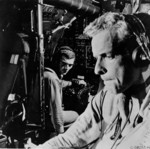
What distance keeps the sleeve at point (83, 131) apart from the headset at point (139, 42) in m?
0.28

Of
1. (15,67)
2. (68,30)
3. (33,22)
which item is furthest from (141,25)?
(15,67)

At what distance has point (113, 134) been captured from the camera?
4.75 feet

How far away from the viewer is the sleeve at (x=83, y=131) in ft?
4.82

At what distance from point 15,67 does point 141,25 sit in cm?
66

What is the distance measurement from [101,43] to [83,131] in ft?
1.53

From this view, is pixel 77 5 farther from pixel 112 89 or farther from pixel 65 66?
pixel 112 89

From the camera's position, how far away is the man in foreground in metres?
1.36

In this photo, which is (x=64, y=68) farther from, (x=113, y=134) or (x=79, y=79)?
(x=113, y=134)

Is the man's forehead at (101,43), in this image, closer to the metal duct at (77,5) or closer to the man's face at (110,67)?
the man's face at (110,67)

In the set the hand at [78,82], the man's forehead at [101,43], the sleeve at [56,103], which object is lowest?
the sleeve at [56,103]

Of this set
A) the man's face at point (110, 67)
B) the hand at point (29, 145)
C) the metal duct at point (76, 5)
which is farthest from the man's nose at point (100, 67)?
the hand at point (29, 145)

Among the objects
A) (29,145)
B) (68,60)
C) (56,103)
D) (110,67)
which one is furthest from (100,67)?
(29,145)

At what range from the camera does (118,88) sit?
1.42m

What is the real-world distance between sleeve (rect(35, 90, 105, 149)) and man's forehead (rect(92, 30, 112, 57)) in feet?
0.76
